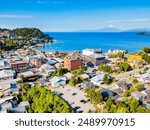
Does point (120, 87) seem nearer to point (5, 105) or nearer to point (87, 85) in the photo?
point (87, 85)

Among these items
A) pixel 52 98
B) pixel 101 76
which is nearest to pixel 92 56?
pixel 101 76

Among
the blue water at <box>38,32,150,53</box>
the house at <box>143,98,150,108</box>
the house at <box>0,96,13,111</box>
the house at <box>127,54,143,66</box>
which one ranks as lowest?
the house at <box>143,98,150,108</box>

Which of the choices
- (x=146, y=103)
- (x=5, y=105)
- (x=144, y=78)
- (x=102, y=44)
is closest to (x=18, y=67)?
(x=5, y=105)

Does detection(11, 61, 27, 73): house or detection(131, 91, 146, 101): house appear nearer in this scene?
detection(131, 91, 146, 101): house

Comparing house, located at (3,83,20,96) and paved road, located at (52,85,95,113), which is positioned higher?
house, located at (3,83,20,96)

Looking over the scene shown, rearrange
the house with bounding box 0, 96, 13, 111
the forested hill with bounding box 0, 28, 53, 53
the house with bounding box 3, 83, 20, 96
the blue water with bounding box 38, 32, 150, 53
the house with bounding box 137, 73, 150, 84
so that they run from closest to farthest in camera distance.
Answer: the house with bounding box 0, 96, 13, 111
the house with bounding box 3, 83, 20, 96
the house with bounding box 137, 73, 150, 84
the blue water with bounding box 38, 32, 150, 53
the forested hill with bounding box 0, 28, 53, 53

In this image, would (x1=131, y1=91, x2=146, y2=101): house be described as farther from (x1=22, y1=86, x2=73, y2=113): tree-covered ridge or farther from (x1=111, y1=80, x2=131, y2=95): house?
(x1=22, y1=86, x2=73, y2=113): tree-covered ridge

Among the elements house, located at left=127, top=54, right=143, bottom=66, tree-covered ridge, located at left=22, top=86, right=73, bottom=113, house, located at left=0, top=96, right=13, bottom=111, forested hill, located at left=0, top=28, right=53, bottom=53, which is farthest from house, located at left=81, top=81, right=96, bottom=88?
forested hill, located at left=0, top=28, right=53, bottom=53
